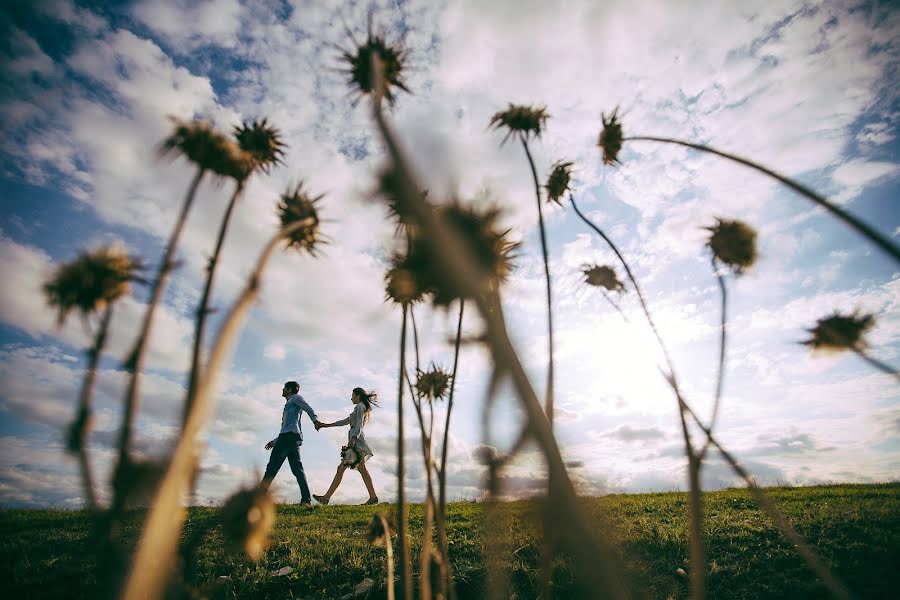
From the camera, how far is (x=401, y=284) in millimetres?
2000

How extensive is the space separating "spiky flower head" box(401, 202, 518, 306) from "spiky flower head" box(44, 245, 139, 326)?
1.06m

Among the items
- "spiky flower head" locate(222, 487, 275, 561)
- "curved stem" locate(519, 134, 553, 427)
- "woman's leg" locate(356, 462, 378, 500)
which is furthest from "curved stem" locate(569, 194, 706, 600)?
"woman's leg" locate(356, 462, 378, 500)

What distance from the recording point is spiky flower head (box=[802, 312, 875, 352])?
2.17m

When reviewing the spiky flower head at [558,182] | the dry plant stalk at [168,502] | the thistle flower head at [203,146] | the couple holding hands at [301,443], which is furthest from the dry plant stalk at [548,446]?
the couple holding hands at [301,443]

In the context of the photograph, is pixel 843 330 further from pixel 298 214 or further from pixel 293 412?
pixel 293 412

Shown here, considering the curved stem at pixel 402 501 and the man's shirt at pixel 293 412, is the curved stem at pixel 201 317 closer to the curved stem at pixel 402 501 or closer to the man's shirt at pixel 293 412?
the curved stem at pixel 402 501

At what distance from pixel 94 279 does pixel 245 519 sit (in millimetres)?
809

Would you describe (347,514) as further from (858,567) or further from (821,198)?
(821,198)

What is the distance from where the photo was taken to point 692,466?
5.09ft

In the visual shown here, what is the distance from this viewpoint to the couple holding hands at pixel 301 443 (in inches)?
329

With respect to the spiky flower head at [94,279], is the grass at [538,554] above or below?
below

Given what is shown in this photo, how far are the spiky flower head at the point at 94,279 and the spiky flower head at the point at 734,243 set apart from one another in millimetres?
2673

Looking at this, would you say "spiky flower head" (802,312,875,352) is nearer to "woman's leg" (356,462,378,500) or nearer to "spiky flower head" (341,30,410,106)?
"spiky flower head" (341,30,410,106)

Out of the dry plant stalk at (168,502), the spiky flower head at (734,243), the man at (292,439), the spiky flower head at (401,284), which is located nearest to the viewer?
the dry plant stalk at (168,502)
